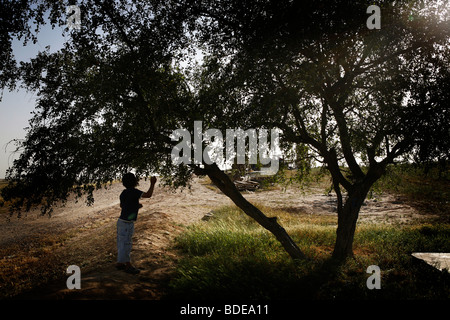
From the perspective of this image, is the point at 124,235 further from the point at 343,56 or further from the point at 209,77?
the point at 343,56

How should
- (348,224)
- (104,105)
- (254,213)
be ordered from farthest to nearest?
(348,224) < (254,213) < (104,105)

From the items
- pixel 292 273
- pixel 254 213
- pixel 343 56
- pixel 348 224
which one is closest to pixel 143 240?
pixel 254 213

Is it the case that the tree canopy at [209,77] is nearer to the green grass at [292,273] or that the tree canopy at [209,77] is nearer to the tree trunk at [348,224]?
the tree trunk at [348,224]

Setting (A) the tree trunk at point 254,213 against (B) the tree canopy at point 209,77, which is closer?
(B) the tree canopy at point 209,77

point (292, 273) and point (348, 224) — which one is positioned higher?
point (348, 224)

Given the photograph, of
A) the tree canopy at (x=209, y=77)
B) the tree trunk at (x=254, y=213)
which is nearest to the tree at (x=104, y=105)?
the tree canopy at (x=209, y=77)

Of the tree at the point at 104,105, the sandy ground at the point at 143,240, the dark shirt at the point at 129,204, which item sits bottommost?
the sandy ground at the point at 143,240

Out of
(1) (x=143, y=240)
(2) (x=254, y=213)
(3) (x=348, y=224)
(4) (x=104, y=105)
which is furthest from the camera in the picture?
(1) (x=143, y=240)

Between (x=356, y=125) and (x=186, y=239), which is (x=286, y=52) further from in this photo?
(x=186, y=239)

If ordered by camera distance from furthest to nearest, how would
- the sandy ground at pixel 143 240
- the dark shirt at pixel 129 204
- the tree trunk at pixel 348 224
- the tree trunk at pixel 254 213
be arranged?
the tree trunk at pixel 348 224 < the tree trunk at pixel 254 213 < the dark shirt at pixel 129 204 < the sandy ground at pixel 143 240

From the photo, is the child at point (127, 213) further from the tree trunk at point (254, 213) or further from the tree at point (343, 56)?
the tree at point (343, 56)

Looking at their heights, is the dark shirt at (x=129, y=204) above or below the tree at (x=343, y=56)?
below

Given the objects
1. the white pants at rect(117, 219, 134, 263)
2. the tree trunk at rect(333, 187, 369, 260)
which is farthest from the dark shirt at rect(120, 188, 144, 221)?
the tree trunk at rect(333, 187, 369, 260)

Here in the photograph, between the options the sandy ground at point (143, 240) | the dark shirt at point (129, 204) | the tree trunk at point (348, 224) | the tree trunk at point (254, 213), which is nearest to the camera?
the sandy ground at point (143, 240)
